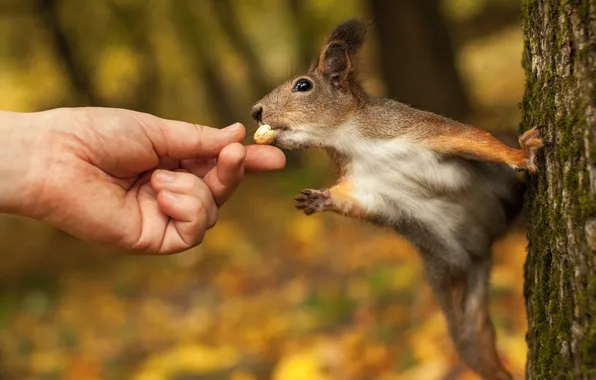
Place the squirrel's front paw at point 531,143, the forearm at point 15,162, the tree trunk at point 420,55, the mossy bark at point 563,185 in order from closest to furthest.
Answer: the mossy bark at point 563,185 < the squirrel's front paw at point 531,143 < the forearm at point 15,162 < the tree trunk at point 420,55

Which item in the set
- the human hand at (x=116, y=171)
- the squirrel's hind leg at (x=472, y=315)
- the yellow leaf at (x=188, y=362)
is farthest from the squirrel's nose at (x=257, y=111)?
the yellow leaf at (x=188, y=362)

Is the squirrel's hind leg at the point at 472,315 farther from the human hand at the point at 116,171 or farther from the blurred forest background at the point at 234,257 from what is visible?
the human hand at the point at 116,171

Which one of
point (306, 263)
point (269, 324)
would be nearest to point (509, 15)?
point (306, 263)

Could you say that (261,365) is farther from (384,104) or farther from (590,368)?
(590,368)

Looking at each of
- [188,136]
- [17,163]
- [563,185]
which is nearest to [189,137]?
[188,136]

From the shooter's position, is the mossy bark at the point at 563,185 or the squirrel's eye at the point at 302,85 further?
the squirrel's eye at the point at 302,85

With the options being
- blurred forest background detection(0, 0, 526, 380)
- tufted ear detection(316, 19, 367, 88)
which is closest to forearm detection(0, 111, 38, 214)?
blurred forest background detection(0, 0, 526, 380)

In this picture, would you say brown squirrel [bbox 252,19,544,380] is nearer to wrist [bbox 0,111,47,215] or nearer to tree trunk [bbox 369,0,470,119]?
wrist [bbox 0,111,47,215]

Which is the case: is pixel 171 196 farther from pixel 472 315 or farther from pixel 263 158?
pixel 472 315

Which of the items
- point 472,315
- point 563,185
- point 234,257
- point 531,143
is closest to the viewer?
point 563,185
